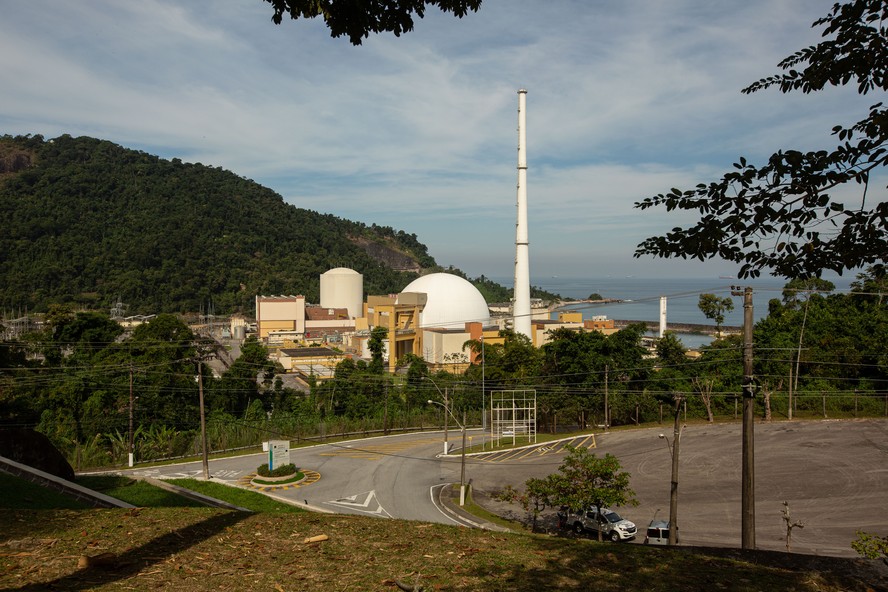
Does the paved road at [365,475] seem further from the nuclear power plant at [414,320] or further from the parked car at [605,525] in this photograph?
the nuclear power plant at [414,320]

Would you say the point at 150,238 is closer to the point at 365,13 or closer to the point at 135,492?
the point at 135,492

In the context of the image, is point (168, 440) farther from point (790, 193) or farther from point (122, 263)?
point (122, 263)

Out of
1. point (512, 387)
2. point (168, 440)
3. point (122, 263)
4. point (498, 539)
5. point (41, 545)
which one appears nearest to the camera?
point (41, 545)

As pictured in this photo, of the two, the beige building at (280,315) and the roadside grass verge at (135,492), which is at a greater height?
the beige building at (280,315)

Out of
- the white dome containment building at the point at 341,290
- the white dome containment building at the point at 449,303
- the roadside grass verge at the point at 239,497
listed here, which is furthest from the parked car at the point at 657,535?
the white dome containment building at the point at 341,290

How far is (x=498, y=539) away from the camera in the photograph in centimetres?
727

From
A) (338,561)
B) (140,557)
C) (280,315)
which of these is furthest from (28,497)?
(280,315)

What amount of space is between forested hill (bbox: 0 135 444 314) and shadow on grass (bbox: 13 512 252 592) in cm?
9133

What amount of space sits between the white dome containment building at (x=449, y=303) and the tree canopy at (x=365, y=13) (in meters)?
56.7

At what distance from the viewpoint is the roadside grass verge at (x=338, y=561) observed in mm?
5371

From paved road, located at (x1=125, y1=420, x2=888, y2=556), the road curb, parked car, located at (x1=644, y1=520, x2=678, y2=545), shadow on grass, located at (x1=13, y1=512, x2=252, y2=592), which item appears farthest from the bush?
shadow on grass, located at (x1=13, y1=512, x2=252, y2=592)

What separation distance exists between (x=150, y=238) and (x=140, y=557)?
119054 mm

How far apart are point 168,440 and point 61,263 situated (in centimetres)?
7998

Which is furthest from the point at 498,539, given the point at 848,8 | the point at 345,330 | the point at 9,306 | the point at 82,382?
the point at 9,306
